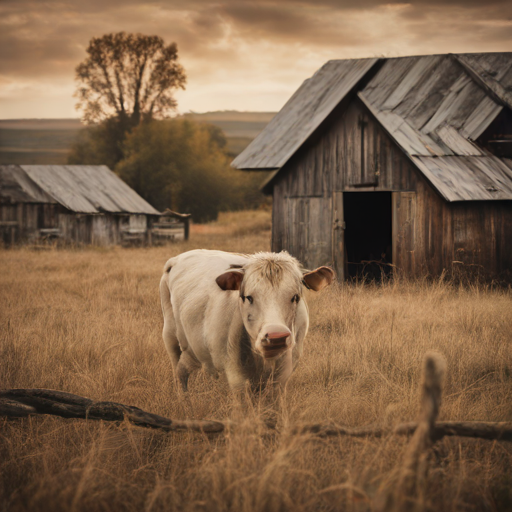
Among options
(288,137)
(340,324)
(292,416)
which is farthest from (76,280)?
(292,416)

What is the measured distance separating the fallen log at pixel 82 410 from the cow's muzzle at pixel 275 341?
58 cm

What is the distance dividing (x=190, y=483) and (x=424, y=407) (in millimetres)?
1460

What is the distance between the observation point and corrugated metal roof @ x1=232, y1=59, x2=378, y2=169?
42.7ft

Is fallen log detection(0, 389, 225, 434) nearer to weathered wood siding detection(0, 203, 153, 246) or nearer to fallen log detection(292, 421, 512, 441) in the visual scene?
fallen log detection(292, 421, 512, 441)

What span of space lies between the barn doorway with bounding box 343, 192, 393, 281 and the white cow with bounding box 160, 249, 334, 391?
36.3 ft

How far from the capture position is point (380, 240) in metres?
16.8

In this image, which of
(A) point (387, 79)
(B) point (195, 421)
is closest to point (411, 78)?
(A) point (387, 79)

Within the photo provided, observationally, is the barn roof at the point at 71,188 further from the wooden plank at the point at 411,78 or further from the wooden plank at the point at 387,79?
the wooden plank at the point at 411,78

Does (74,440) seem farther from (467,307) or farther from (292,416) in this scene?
(467,307)

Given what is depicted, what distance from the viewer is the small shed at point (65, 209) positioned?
91.4 feet

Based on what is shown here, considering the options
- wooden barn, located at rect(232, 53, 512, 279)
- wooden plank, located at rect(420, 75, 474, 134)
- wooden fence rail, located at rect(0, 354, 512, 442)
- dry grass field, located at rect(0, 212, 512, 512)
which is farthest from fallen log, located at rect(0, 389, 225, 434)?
wooden plank, located at rect(420, 75, 474, 134)

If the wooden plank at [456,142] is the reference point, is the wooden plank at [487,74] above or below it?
above

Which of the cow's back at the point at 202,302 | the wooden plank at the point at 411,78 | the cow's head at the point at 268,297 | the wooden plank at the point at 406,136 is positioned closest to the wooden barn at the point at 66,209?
the wooden plank at the point at 411,78

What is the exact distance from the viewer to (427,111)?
1327cm
